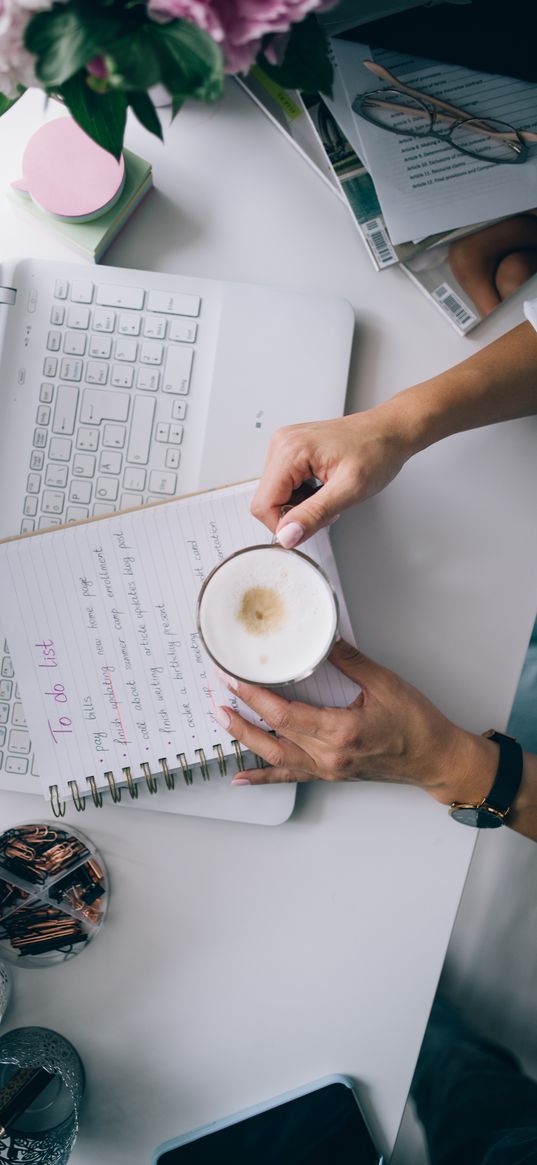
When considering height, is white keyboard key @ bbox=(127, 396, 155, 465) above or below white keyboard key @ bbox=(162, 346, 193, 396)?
below

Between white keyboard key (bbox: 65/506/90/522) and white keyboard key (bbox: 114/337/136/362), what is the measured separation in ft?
0.51

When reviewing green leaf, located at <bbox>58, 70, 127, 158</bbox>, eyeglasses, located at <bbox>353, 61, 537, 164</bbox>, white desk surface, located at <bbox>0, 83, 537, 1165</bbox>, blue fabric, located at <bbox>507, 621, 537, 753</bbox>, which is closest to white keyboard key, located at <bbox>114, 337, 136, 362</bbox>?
white desk surface, located at <bbox>0, 83, 537, 1165</bbox>

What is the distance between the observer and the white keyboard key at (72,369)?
2.68 ft

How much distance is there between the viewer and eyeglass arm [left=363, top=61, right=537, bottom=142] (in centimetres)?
80

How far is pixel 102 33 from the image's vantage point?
46 centimetres

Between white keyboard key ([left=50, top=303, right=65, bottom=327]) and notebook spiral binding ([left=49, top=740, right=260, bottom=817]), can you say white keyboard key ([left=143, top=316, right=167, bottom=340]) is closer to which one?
white keyboard key ([left=50, top=303, right=65, bottom=327])

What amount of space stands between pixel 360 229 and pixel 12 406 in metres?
0.40

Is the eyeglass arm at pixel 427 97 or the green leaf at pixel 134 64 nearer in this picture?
the green leaf at pixel 134 64

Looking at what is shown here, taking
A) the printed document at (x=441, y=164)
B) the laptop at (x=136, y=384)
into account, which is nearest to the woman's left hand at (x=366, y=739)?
the laptop at (x=136, y=384)

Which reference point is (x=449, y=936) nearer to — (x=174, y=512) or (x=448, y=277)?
(x=174, y=512)

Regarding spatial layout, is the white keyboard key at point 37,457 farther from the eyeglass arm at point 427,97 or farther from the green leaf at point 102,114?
the eyeglass arm at point 427,97

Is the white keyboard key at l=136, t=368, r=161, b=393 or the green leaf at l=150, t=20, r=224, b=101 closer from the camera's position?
the green leaf at l=150, t=20, r=224, b=101

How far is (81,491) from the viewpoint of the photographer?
0.82 meters

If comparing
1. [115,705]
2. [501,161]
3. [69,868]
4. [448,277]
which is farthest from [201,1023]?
[501,161]
